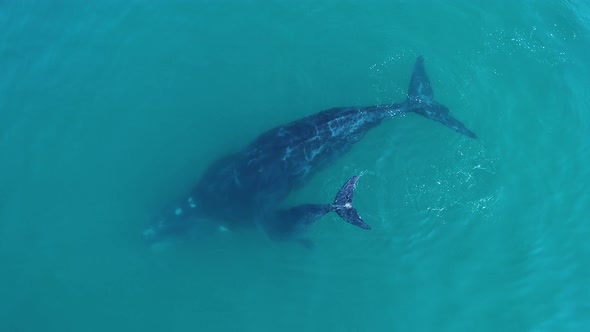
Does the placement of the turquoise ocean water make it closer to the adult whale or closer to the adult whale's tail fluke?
the adult whale's tail fluke

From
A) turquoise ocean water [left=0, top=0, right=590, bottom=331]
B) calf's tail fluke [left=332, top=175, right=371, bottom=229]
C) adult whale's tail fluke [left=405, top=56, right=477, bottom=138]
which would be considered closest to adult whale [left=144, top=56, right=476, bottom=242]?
turquoise ocean water [left=0, top=0, right=590, bottom=331]

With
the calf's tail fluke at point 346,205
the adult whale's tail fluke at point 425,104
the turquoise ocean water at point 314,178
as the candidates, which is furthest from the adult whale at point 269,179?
the adult whale's tail fluke at point 425,104

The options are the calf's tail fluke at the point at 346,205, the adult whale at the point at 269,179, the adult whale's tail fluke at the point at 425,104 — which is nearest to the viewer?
the calf's tail fluke at the point at 346,205

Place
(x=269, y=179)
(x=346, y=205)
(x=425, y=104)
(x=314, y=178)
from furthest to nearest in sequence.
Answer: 1. (x=425, y=104)
2. (x=314, y=178)
3. (x=269, y=179)
4. (x=346, y=205)

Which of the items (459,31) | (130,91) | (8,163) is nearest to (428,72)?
(459,31)

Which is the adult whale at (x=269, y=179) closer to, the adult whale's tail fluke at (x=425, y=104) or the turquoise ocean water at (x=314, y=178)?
the turquoise ocean water at (x=314, y=178)

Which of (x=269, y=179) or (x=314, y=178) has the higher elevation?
(x=269, y=179)

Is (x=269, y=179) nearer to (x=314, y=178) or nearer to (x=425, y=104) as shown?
(x=314, y=178)

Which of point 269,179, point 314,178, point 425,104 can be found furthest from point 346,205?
point 425,104
